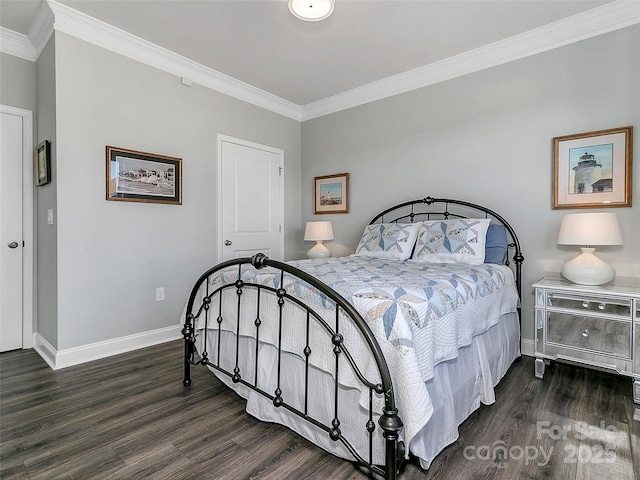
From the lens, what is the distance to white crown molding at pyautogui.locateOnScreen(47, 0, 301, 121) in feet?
8.40

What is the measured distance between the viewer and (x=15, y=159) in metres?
2.93

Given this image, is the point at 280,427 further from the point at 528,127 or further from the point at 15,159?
the point at 15,159

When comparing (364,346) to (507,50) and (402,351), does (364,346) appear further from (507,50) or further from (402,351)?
(507,50)

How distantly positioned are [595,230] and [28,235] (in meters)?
4.45

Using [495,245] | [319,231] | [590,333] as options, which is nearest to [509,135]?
[495,245]

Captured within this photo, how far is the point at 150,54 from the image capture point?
9.96ft

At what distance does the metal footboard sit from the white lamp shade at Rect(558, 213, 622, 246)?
6.06 feet

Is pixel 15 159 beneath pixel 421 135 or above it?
beneath

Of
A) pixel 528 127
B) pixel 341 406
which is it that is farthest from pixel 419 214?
pixel 341 406

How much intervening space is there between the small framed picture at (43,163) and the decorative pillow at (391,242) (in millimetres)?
2684

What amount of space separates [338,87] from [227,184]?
1.68 meters

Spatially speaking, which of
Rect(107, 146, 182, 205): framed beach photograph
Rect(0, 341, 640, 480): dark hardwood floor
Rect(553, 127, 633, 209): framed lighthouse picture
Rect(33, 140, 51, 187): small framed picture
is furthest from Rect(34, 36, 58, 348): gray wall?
Rect(553, 127, 633, 209): framed lighthouse picture

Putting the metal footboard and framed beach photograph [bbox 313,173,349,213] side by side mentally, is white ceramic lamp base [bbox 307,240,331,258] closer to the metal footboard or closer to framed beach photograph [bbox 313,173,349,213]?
framed beach photograph [bbox 313,173,349,213]

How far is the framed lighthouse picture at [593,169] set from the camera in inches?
95.7
